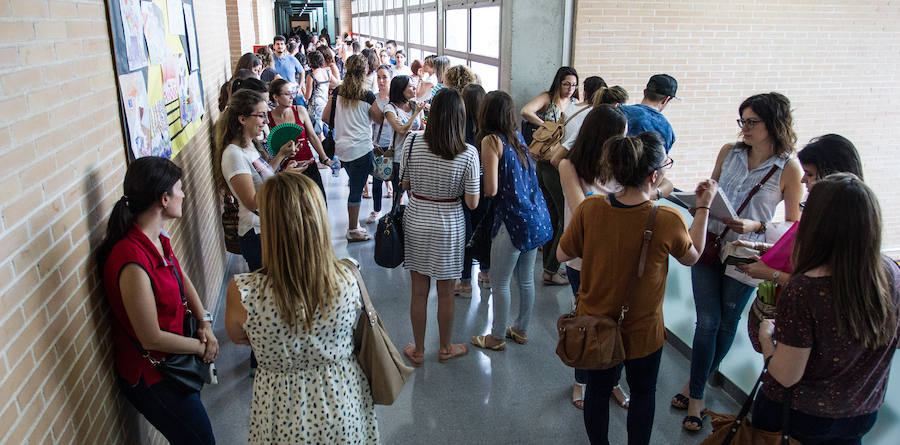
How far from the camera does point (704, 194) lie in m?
2.49

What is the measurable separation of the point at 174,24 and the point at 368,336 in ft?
9.67

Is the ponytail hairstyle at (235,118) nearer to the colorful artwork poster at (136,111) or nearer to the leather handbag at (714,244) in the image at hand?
the colorful artwork poster at (136,111)

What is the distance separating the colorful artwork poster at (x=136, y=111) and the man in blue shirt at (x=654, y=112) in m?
2.68

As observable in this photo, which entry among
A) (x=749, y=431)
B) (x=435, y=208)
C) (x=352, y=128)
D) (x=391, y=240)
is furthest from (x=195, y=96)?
(x=749, y=431)

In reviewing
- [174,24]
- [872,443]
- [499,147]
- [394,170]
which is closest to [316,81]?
[394,170]

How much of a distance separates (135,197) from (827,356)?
2.42 metres

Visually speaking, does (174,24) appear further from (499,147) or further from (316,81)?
(316,81)

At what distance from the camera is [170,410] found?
2.18 meters

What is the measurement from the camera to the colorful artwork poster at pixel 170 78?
11.1 feet

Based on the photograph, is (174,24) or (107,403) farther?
(174,24)

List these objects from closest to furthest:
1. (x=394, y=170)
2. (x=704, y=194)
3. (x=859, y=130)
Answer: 1. (x=704, y=194)
2. (x=394, y=170)
3. (x=859, y=130)

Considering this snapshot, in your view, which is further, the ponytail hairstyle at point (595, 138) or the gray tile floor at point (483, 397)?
the gray tile floor at point (483, 397)

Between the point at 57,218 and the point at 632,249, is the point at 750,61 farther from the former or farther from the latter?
the point at 57,218

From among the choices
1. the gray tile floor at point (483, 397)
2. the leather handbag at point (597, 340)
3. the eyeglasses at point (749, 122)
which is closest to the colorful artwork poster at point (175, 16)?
the gray tile floor at point (483, 397)
